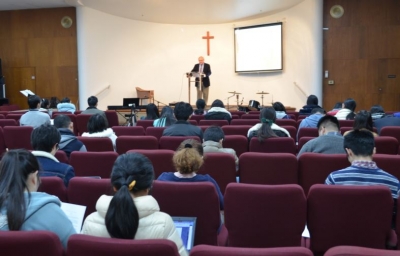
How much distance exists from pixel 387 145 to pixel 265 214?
8.30 feet

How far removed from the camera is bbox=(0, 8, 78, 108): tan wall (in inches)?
568

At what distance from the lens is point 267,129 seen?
4.63 m

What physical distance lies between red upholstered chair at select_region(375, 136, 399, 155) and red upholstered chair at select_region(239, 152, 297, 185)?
1336mm

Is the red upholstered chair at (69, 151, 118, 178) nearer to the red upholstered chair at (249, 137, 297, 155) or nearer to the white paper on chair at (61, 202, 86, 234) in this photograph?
the white paper on chair at (61, 202, 86, 234)

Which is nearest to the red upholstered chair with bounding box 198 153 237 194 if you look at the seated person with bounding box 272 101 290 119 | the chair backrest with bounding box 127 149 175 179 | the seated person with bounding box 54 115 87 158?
the chair backrest with bounding box 127 149 175 179

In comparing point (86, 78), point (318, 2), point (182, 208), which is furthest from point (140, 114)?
point (182, 208)

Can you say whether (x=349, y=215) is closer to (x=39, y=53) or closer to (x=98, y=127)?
(x=98, y=127)

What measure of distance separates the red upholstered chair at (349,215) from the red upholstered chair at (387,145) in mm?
2086

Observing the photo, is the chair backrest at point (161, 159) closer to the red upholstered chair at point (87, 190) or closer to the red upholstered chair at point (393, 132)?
the red upholstered chair at point (87, 190)

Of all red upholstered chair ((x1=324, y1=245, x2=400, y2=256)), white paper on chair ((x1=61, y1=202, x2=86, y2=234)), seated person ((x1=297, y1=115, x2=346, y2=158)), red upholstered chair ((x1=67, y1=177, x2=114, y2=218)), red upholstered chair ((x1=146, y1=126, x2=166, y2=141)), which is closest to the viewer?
red upholstered chair ((x1=324, y1=245, x2=400, y2=256))

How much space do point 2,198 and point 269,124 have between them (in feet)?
11.4

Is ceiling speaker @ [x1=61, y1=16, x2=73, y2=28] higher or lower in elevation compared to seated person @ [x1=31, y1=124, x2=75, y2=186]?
Answer: higher

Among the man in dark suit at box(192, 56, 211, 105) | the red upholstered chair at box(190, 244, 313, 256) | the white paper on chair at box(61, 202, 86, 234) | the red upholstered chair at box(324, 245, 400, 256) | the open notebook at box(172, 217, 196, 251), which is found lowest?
the open notebook at box(172, 217, 196, 251)

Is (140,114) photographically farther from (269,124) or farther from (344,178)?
(344,178)
